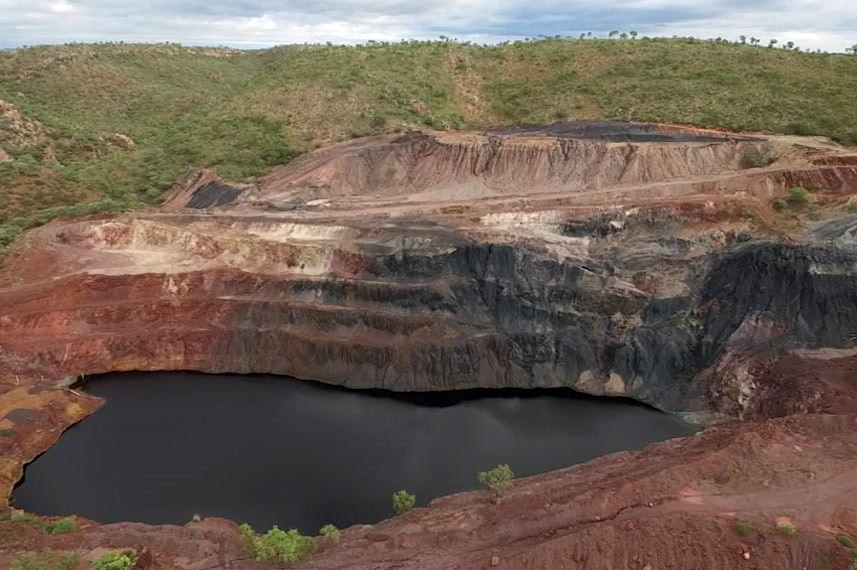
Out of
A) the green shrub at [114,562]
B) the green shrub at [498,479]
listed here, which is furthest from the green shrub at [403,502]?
the green shrub at [114,562]

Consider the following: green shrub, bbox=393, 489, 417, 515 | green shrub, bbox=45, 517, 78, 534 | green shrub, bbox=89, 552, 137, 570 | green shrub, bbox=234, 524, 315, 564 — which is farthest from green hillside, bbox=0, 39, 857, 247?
green shrub, bbox=393, 489, 417, 515

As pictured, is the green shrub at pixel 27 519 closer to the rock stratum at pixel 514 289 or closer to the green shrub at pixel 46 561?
the green shrub at pixel 46 561

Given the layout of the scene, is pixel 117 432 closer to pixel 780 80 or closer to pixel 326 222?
pixel 326 222

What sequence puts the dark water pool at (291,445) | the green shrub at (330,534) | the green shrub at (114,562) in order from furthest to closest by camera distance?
the dark water pool at (291,445) → the green shrub at (330,534) → the green shrub at (114,562)

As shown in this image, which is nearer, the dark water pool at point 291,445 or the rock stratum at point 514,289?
the dark water pool at point 291,445

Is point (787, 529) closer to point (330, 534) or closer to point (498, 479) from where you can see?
point (498, 479)

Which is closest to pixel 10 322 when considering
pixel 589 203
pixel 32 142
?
pixel 32 142

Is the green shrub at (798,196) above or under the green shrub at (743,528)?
above

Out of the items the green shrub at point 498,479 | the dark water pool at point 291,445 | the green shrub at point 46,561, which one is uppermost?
the green shrub at point 46,561
